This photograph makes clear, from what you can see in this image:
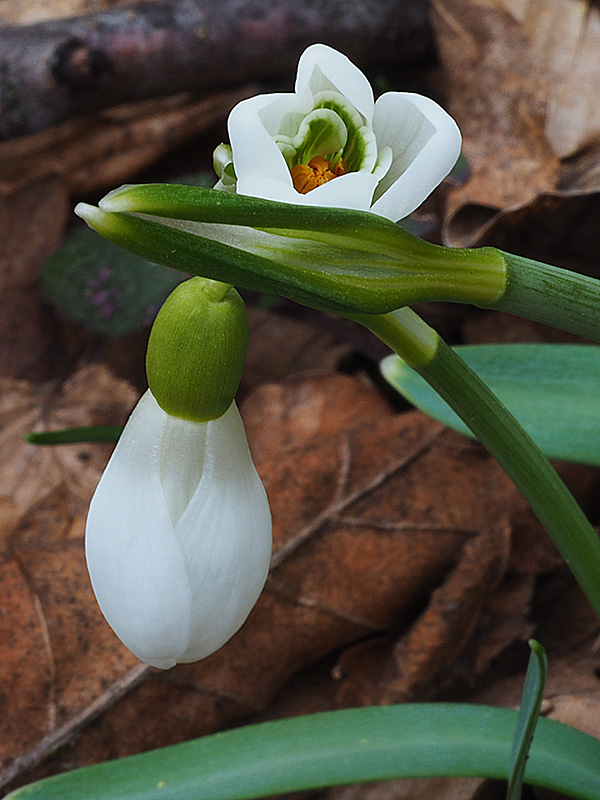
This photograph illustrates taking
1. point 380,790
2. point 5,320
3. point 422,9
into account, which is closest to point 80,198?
point 5,320

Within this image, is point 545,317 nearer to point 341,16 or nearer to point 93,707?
point 93,707

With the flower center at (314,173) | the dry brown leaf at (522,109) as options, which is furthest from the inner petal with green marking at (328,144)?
the dry brown leaf at (522,109)

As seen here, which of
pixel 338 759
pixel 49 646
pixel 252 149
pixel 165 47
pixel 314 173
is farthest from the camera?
pixel 165 47

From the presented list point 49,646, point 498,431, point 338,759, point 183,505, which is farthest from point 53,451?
point 498,431

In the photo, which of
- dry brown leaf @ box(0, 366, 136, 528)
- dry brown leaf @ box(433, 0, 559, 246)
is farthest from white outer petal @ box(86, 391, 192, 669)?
dry brown leaf @ box(433, 0, 559, 246)

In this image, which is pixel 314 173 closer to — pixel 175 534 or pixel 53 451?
pixel 175 534

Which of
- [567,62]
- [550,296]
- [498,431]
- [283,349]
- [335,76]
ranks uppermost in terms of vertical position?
[335,76]

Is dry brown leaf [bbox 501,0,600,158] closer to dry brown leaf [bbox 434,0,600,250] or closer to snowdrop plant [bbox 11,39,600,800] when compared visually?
Answer: dry brown leaf [bbox 434,0,600,250]
